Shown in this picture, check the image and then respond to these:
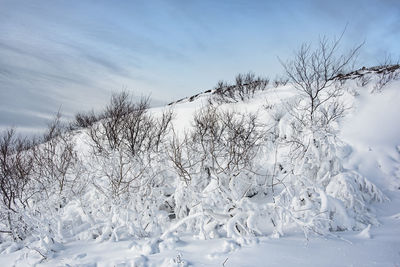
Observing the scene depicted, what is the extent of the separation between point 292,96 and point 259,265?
1577 cm

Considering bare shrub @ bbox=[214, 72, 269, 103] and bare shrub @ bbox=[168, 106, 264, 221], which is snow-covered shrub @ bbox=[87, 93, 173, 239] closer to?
bare shrub @ bbox=[168, 106, 264, 221]

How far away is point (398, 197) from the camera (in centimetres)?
832

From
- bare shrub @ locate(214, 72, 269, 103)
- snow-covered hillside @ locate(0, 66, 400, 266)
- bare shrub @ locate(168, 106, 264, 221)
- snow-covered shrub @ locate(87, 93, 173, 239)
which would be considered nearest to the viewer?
snow-covered hillside @ locate(0, 66, 400, 266)

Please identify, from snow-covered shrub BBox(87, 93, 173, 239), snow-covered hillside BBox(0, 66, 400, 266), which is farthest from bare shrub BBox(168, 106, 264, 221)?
snow-covered shrub BBox(87, 93, 173, 239)

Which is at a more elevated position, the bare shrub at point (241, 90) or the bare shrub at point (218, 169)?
the bare shrub at point (241, 90)

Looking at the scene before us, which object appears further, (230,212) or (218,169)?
(218,169)

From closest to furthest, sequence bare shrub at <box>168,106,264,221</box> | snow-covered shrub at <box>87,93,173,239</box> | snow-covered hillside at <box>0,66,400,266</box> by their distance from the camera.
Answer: snow-covered hillside at <box>0,66,400,266</box> → bare shrub at <box>168,106,264,221</box> → snow-covered shrub at <box>87,93,173,239</box>

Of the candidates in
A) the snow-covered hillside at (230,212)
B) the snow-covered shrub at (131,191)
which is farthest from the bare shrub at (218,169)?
the snow-covered shrub at (131,191)

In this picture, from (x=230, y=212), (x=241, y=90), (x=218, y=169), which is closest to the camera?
(x=230, y=212)

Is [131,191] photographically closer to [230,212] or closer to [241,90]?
[230,212]

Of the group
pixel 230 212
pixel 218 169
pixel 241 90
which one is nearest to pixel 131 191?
pixel 218 169

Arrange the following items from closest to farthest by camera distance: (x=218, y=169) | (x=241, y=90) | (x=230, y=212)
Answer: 1. (x=230, y=212)
2. (x=218, y=169)
3. (x=241, y=90)

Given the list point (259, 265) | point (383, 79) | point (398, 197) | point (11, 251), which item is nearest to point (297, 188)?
point (259, 265)

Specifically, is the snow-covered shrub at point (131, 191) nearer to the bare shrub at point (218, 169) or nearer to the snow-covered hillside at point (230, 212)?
the snow-covered hillside at point (230, 212)
